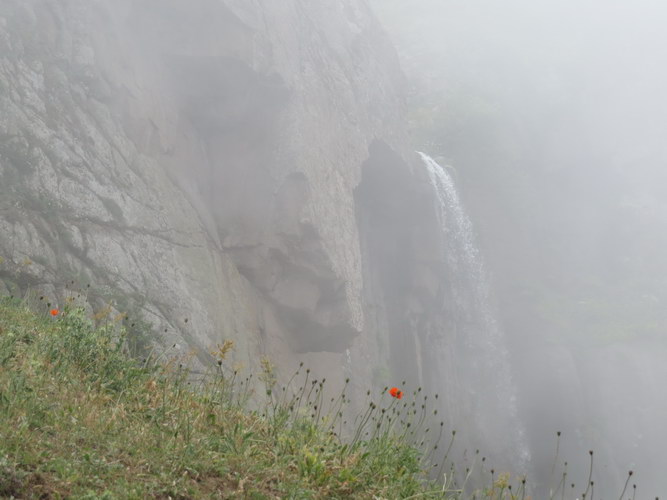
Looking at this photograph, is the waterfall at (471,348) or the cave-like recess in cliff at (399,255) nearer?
the cave-like recess in cliff at (399,255)

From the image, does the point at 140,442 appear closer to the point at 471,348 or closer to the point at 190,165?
the point at 190,165

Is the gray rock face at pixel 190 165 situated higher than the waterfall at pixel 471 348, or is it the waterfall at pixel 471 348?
the gray rock face at pixel 190 165

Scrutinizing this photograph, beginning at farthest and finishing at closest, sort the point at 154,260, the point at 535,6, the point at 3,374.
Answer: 1. the point at 535,6
2. the point at 154,260
3. the point at 3,374

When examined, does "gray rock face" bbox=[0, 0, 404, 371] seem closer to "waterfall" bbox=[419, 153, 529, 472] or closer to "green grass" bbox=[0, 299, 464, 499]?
"green grass" bbox=[0, 299, 464, 499]

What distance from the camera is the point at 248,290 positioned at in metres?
12.6

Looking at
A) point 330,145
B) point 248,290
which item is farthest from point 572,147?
point 248,290

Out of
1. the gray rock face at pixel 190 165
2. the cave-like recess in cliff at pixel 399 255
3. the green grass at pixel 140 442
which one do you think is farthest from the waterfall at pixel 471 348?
the green grass at pixel 140 442

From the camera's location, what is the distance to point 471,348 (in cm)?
2356

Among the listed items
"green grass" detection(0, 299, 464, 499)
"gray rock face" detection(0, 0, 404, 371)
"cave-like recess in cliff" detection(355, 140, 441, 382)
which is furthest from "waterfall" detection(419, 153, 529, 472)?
"green grass" detection(0, 299, 464, 499)

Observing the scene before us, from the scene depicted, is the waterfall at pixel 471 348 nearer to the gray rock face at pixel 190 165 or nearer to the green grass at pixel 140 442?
the gray rock face at pixel 190 165

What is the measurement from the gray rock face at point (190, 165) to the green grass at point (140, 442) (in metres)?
3.36

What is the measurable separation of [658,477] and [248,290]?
15.8 meters

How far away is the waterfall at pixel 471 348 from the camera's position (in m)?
21.4

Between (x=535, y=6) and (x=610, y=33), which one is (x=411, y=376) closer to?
(x=610, y=33)
